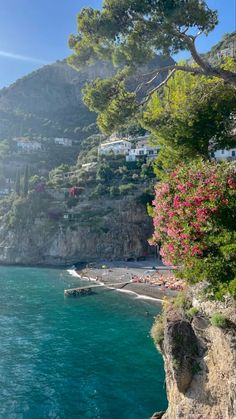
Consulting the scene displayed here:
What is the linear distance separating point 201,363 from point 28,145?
136 meters

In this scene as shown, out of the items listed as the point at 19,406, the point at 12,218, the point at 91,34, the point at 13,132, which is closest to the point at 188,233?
the point at 91,34

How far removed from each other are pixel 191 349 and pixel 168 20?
12692mm

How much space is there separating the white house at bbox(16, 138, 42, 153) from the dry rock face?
131 m

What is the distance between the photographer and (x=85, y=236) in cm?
8100

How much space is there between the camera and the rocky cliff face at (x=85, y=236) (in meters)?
79.1

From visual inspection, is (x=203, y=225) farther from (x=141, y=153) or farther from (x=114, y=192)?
(x=141, y=153)

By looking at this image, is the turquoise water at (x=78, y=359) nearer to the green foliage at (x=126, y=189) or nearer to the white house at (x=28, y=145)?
the green foliage at (x=126, y=189)

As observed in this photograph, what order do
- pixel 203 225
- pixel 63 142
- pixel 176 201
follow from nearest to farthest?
pixel 203 225 → pixel 176 201 → pixel 63 142

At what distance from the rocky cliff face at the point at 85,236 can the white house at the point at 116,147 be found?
29103 millimetres

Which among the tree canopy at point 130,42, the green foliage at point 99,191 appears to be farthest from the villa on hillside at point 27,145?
the tree canopy at point 130,42

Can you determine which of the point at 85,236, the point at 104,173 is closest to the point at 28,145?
the point at 104,173

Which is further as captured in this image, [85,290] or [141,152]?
[141,152]

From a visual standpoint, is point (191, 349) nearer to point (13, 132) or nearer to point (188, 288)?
point (188, 288)

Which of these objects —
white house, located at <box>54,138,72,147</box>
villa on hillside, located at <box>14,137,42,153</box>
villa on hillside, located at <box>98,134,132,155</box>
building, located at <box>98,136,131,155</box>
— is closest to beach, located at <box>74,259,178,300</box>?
building, located at <box>98,136,131,155</box>
